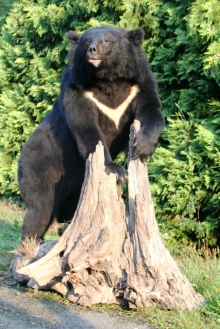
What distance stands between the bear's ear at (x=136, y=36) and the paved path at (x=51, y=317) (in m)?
2.27

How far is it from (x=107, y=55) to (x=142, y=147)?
0.91 meters

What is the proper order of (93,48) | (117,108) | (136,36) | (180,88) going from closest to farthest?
(93,48)
(117,108)
(136,36)
(180,88)

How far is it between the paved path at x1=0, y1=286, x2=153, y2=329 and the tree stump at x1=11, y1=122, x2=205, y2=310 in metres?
0.14

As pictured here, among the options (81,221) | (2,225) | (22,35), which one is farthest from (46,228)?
(22,35)

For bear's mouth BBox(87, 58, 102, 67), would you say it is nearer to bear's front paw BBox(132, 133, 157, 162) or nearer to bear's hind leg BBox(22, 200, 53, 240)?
bear's front paw BBox(132, 133, 157, 162)

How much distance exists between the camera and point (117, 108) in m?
4.83

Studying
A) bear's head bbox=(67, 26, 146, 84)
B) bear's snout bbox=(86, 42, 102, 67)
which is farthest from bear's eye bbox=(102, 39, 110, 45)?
bear's snout bbox=(86, 42, 102, 67)

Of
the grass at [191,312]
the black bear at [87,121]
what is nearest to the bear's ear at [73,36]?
the black bear at [87,121]

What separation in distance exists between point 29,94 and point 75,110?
16.5 ft

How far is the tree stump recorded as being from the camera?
3996 millimetres

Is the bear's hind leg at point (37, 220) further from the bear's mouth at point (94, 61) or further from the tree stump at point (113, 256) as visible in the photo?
the bear's mouth at point (94, 61)

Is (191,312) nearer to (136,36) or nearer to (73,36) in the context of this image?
(136,36)

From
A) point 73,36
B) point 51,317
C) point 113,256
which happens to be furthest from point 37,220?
point 73,36

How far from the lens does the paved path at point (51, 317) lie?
382cm
